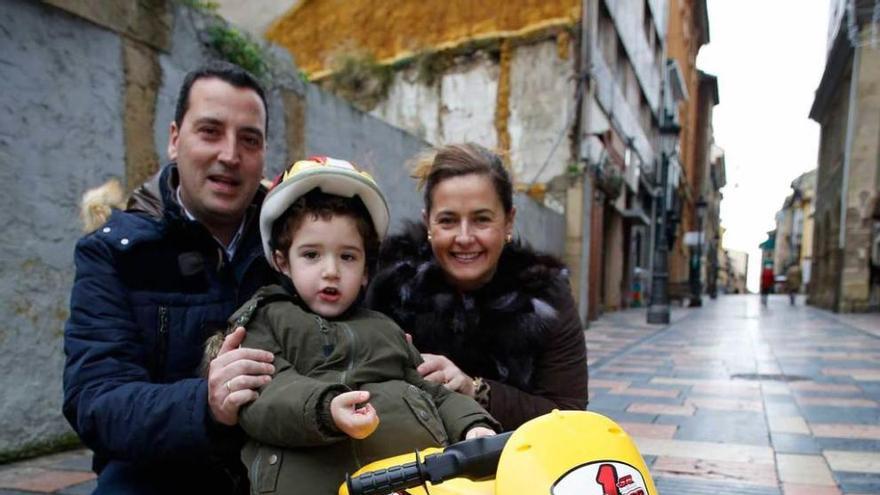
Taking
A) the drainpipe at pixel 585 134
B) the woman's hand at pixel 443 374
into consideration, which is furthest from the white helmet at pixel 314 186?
the drainpipe at pixel 585 134

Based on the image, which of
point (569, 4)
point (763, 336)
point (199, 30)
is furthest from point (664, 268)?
point (199, 30)

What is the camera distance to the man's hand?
1337 mm

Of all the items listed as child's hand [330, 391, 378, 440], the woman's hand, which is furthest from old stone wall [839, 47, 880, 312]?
child's hand [330, 391, 378, 440]

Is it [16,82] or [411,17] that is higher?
[411,17]

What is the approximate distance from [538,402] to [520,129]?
11151 millimetres

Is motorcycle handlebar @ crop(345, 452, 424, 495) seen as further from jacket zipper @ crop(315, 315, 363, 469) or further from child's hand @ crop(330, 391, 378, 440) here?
jacket zipper @ crop(315, 315, 363, 469)

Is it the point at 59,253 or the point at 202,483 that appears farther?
the point at 59,253

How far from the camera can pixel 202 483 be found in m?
1.69

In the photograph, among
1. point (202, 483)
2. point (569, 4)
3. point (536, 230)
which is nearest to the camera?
point (202, 483)

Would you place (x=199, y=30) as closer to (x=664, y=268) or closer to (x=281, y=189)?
(x=281, y=189)

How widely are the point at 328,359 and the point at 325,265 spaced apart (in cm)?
23

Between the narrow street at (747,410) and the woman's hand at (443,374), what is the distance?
2061mm

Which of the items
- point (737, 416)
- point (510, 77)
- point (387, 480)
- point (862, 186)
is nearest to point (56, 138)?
point (387, 480)

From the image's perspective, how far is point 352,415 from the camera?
1242mm
